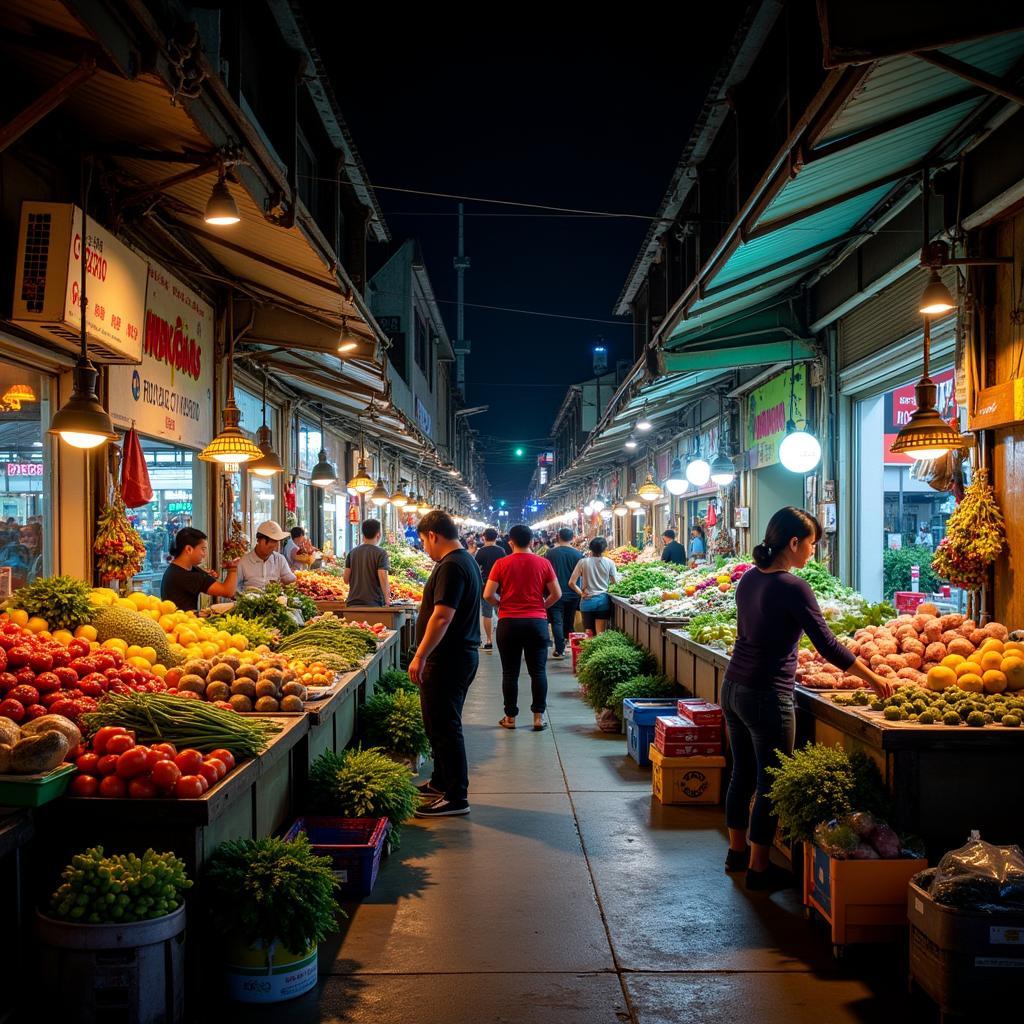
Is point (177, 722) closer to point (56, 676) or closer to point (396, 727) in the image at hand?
point (56, 676)

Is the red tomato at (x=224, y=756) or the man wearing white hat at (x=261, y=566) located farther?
the man wearing white hat at (x=261, y=566)

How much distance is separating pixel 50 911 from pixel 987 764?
13.4 feet

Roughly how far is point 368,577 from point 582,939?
720 cm

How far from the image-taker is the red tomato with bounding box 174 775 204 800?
3578mm

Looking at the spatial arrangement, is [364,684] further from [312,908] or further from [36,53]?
[36,53]

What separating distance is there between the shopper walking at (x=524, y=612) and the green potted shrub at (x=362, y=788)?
359 centimetres

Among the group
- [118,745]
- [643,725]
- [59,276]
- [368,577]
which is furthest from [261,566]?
[118,745]

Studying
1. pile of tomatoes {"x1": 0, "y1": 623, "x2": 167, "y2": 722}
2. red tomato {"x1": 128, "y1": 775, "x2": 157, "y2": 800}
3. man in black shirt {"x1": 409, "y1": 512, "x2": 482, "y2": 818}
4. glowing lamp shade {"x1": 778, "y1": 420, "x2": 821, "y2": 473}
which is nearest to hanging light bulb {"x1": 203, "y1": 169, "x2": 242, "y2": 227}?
man in black shirt {"x1": 409, "y1": 512, "x2": 482, "y2": 818}

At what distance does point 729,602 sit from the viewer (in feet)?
31.7

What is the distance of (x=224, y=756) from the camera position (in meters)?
3.96

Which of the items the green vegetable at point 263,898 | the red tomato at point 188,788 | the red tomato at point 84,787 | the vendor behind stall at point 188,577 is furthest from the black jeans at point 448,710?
the red tomato at point 84,787

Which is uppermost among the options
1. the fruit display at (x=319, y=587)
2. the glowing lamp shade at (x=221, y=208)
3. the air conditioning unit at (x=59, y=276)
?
the glowing lamp shade at (x=221, y=208)

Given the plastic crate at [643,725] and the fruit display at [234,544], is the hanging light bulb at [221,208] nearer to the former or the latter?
the plastic crate at [643,725]

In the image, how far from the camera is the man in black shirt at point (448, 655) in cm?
A: 631
